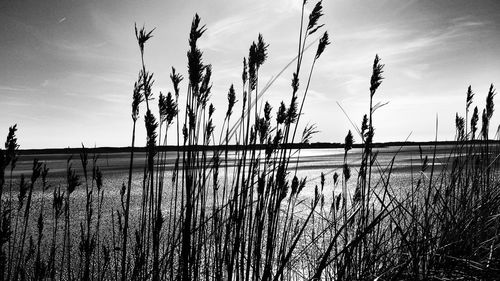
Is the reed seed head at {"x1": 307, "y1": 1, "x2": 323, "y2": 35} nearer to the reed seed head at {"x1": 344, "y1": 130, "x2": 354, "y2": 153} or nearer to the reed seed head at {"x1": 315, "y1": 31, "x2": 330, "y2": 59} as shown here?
the reed seed head at {"x1": 315, "y1": 31, "x2": 330, "y2": 59}

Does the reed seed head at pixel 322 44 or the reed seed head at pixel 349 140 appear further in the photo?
the reed seed head at pixel 349 140

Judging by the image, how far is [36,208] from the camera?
22.7 feet

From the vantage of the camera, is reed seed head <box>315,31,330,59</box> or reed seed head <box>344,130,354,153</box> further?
reed seed head <box>344,130,354,153</box>

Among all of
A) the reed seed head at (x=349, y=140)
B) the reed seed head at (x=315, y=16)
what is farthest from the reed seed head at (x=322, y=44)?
the reed seed head at (x=349, y=140)

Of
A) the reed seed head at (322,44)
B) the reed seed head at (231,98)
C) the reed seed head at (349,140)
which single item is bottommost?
the reed seed head at (349,140)

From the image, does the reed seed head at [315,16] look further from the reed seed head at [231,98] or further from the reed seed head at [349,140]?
the reed seed head at [349,140]

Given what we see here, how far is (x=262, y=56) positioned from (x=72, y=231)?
4.45 m

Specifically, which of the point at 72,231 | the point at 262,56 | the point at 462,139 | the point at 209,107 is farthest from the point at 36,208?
the point at 462,139

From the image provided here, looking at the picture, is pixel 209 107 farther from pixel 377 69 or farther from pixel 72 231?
pixel 72 231

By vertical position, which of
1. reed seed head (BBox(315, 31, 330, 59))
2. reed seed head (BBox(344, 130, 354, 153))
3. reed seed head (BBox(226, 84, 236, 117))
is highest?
reed seed head (BBox(315, 31, 330, 59))

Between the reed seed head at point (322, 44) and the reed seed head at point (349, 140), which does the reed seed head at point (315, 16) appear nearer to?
the reed seed head at point (322, 44)

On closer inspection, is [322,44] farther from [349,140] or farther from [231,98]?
[349,140]

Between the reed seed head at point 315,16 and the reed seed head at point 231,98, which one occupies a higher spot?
the reed seed head at point 315,16

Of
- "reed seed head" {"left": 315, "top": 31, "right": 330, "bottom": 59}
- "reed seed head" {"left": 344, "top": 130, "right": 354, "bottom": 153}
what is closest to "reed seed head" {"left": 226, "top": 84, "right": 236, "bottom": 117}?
"reed seed head" {"left": 315, "top": 31, "right": 330, "bottom": 59}
